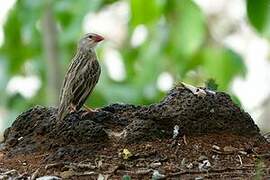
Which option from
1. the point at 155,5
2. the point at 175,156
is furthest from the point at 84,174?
the point at 155,5

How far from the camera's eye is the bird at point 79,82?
5488 millimetres

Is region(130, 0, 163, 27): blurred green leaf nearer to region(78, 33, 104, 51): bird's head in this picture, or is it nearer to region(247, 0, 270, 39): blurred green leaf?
region(78, 33, 104, 51): bird's head

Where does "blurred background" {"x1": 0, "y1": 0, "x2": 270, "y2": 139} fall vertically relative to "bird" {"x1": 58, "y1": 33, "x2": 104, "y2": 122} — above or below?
above

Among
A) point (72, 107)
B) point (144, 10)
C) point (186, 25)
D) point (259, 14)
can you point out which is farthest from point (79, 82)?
point (186, 25)

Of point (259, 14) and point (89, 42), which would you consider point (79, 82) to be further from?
point (259, 14)

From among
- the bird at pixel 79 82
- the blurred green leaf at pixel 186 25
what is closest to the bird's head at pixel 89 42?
the bird at pixel 79 82

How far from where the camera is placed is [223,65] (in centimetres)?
859

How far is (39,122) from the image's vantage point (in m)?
5.25

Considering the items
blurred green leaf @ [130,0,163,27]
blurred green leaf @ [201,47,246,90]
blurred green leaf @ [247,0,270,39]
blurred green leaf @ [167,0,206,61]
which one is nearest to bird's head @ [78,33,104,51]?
blurred green leaf @ [130,0,163,27]

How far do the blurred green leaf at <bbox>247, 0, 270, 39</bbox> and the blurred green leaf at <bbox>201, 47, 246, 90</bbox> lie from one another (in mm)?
1499

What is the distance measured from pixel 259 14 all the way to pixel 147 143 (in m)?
2.01

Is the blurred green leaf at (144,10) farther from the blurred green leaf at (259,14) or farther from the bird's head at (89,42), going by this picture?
the blurred green leaf at (259,14)

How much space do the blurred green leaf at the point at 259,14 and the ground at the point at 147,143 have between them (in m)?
1.50

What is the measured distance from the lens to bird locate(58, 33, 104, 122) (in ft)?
18.0
